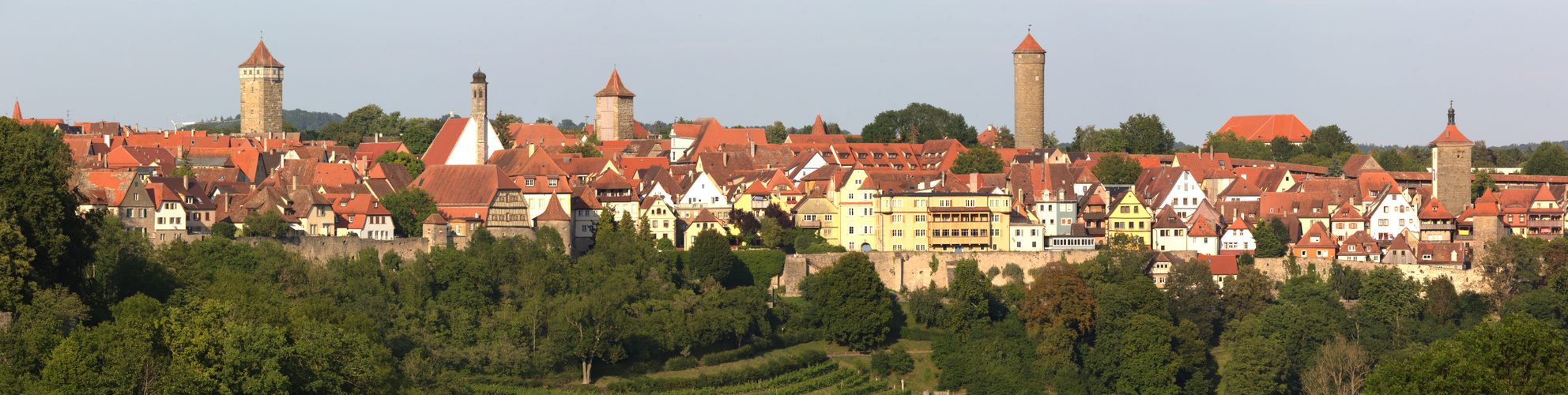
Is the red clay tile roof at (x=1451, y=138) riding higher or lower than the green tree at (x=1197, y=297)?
higher

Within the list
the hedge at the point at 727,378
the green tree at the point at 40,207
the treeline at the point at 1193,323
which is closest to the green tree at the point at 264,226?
the hedge at the point at 727,378

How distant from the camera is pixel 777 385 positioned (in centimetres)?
5569

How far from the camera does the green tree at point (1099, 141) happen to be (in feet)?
313

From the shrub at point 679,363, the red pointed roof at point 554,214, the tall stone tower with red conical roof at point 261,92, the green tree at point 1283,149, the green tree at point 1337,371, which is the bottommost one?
the green tree at point 1337,371

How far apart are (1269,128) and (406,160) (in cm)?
5538

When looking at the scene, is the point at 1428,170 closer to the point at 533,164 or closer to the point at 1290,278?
the point at 1290,278

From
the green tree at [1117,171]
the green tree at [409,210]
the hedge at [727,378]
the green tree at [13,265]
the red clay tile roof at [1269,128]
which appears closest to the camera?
the green tree at [13,265]

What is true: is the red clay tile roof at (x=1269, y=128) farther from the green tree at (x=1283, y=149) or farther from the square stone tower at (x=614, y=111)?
the square stone tower at (x=614, y=111)

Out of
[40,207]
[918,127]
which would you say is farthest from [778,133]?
[40,207]

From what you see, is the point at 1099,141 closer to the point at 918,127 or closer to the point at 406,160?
the point at 918,127

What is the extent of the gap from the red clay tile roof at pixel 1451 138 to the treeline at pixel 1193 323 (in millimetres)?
8987

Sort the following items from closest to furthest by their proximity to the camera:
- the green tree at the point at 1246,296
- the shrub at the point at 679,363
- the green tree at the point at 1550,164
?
the shrub at the point at 679,363 < the green tree at the point at 1246,296 < the green tree at the point at 1550,164

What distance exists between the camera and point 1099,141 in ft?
320

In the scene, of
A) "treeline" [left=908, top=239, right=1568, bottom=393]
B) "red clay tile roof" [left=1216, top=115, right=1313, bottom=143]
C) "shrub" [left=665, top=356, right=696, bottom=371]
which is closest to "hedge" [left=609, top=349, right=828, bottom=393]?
"shrub" [left=665, top=356, right=696, bottom=371]
